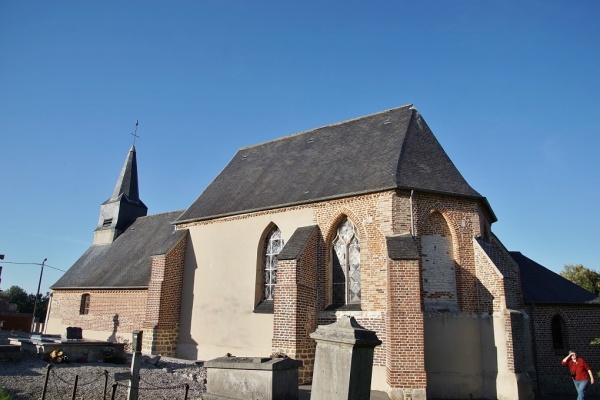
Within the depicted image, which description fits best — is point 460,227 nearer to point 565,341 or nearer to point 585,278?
point 565,341

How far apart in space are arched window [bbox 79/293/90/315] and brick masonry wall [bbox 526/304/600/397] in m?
18.2

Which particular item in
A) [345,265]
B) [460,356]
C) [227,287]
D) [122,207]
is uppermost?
[122,207]

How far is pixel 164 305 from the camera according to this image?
1564 cm

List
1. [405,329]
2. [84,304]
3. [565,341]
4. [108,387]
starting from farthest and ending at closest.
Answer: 1. [84,304]
2. [565,341]
3. [405,329]
4. [108,387]

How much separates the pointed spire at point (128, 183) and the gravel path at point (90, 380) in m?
13.6

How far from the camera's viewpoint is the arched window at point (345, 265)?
12.9 metres

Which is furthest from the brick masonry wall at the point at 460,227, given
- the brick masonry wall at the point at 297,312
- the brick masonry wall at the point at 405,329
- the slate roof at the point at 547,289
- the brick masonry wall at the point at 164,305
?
the brick masonry wall at the point at 164,305

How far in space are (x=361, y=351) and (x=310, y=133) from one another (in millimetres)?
13599

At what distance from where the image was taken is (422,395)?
1048 cm

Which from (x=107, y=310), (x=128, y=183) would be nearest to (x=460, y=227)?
(x=107, y=310)

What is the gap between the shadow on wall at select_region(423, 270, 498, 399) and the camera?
1142cm

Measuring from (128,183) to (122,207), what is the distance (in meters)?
1.86

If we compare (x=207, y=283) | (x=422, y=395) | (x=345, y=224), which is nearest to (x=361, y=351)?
(x=422, y=395)

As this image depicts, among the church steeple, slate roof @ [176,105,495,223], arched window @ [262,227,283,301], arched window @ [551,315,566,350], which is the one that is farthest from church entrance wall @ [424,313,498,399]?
the church steeple
